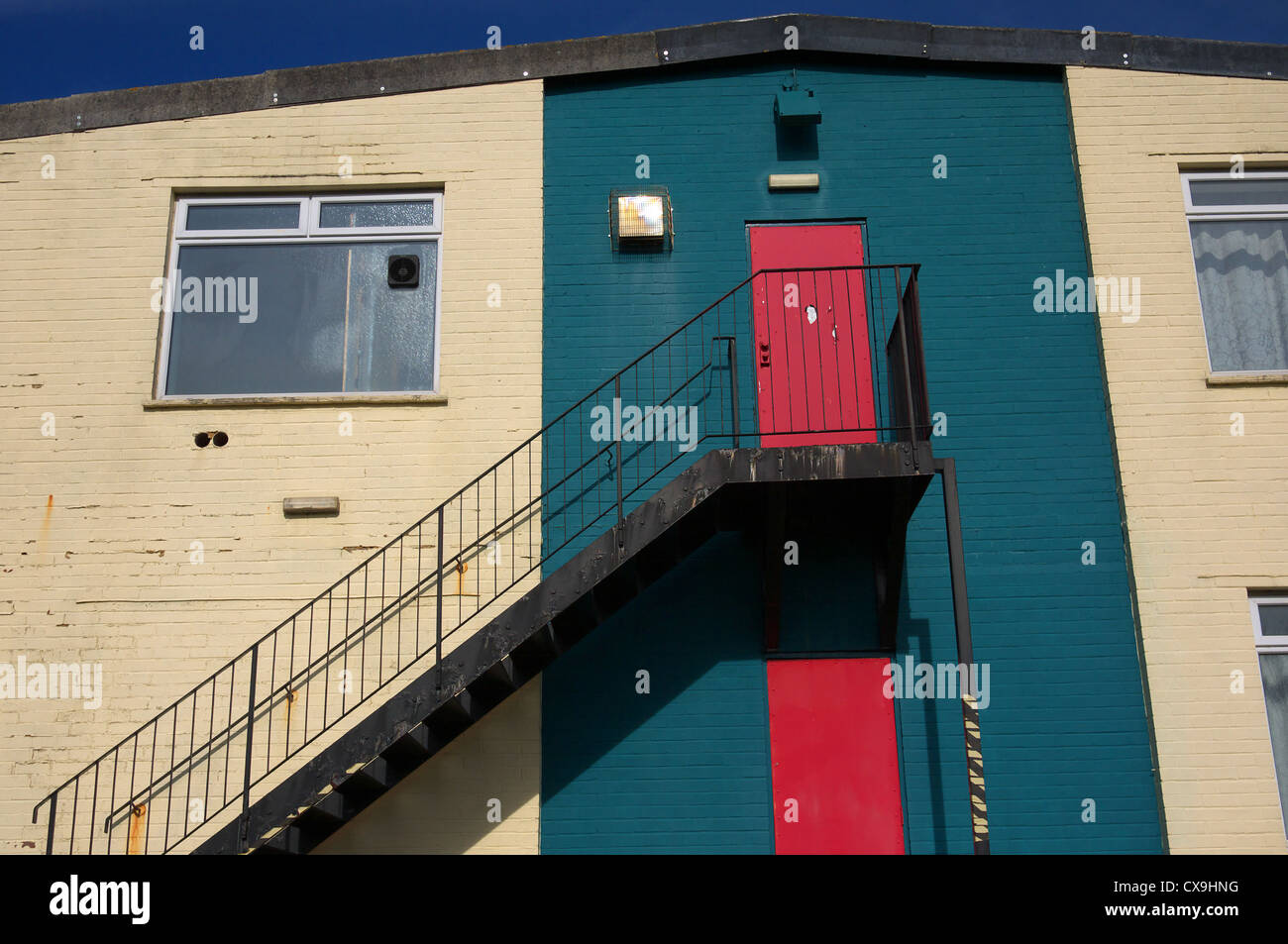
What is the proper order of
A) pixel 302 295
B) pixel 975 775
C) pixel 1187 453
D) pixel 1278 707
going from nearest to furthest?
pixel 975 775
pixel 1278 707
pixel 1187 453
pixel 302 295

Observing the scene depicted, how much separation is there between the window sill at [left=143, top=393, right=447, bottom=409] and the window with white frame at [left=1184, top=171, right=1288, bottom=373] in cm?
610

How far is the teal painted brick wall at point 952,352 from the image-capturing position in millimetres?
9234

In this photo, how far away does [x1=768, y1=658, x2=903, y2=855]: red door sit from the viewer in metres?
9.12

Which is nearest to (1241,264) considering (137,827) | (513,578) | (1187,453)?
(1187,453)

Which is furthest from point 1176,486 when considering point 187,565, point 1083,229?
point 187,565

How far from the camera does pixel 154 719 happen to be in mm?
8758

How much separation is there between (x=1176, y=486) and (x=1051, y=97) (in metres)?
3.46

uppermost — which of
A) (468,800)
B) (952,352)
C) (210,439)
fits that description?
(952,352)

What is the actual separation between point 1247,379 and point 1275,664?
2.16 meters

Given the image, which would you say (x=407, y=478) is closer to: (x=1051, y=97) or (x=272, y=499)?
(x=272, y=499)

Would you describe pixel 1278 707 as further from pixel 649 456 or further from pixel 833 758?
pixel 649 456

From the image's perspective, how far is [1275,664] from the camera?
9492 millimetres

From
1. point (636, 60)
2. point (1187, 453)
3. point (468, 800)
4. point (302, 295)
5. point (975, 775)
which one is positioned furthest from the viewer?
point (636, 60)

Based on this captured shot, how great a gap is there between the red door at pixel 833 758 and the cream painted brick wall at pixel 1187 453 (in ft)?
6.33
